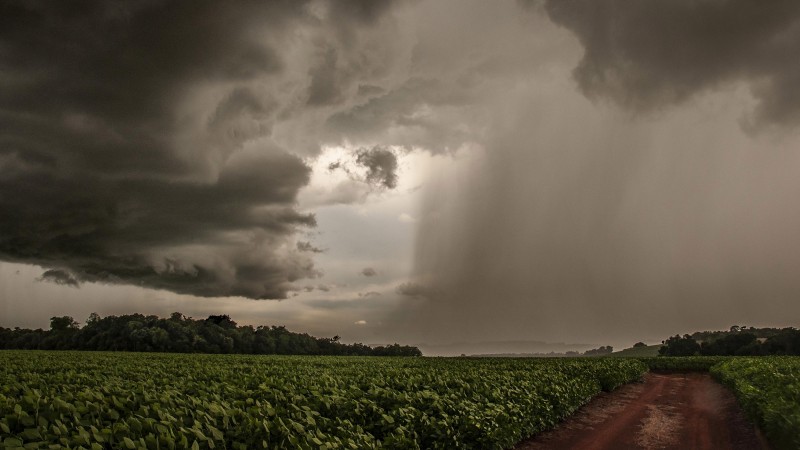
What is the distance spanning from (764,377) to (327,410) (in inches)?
911

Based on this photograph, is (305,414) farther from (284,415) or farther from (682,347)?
(682,347)

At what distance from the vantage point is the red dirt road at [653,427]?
607 inches

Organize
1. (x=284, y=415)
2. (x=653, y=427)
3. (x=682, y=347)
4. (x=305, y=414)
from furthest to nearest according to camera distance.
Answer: (x=682, y=347), (x=653, y=427), (x=305, y=414), (x=284, y=415)

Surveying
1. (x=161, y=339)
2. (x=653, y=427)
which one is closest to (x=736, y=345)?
(x=653, y=427)

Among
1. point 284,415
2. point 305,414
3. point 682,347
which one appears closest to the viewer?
point 284,415

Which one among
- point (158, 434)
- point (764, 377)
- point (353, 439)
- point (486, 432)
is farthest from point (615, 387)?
point (158, 434)

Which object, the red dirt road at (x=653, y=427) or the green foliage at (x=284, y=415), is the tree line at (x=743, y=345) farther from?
the green foliage at (x=284, y=415)

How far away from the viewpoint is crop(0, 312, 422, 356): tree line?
109312 millimetres

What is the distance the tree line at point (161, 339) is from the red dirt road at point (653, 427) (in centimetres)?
10869

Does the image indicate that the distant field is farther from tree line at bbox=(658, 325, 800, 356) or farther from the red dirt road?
tree line at bbox=(658, 325, 800, 356)

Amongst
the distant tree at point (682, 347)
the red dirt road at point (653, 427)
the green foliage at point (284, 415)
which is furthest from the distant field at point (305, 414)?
the distant tree at point (682, 347)

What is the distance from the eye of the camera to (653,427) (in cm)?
1828

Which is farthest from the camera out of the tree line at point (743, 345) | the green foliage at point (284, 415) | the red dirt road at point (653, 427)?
the tree line at point (743, 345)

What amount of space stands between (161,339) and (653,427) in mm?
113934
